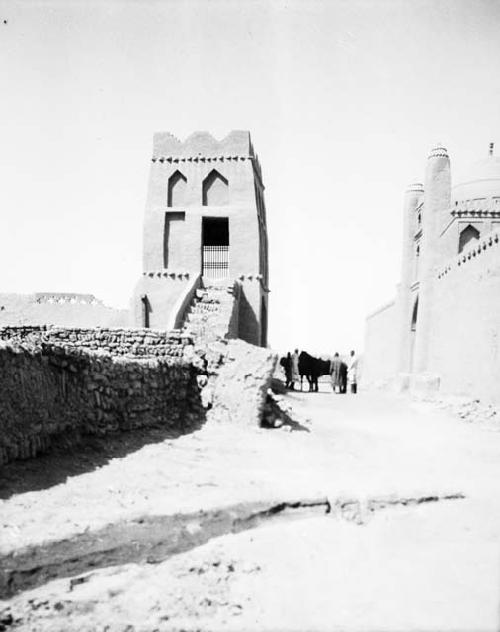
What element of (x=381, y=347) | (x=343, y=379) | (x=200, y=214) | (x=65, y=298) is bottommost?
(x=343, y=379)

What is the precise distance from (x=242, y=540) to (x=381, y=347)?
22.2 meters

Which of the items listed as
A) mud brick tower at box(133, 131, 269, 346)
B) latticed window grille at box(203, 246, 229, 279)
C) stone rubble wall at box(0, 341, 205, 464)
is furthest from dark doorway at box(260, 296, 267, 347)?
stone rubble wall at box(0, 341, 205, 464)

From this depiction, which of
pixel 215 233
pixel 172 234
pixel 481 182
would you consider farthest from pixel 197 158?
pixel 481 182

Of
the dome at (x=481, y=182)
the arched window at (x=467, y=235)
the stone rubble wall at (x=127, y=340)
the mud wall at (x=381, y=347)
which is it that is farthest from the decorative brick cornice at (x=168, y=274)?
the dome at (x=481, y=182)

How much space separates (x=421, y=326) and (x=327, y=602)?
17.3 meters

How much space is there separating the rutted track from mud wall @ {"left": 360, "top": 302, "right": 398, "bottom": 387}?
17.5 m

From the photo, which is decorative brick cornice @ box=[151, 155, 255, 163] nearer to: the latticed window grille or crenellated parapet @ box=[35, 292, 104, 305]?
the latticed window grille

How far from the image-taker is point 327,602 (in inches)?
145

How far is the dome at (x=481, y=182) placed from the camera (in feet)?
70.8

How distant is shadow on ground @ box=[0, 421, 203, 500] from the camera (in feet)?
17.7

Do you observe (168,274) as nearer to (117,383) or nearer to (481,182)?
(117,383)

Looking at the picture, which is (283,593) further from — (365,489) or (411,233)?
(411,233)

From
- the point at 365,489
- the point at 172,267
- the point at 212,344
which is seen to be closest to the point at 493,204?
the point at 172,267

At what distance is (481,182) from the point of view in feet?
72.2
